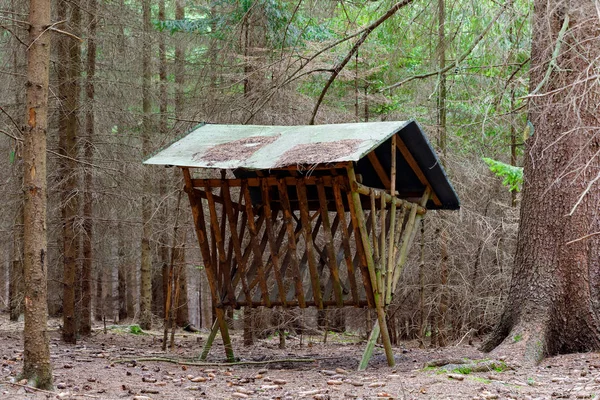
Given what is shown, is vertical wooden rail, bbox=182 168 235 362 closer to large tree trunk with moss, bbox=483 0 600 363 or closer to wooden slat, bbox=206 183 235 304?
wooden slat, bbox=206 183 235 304

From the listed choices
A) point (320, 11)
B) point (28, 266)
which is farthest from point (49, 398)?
point (320, 11)

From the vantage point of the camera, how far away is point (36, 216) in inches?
246

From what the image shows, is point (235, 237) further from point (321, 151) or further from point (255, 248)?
point (321, 151)

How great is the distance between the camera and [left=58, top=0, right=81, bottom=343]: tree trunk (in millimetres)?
11352

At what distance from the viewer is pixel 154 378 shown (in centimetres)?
Result: 759

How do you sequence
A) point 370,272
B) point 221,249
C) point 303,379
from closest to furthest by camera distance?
point 303,379 < point 370,272 < point 221,249

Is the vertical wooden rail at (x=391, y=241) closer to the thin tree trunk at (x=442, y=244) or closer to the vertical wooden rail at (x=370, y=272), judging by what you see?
the vertical wooden rail at (x=370, y=272)

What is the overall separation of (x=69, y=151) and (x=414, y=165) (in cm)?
596

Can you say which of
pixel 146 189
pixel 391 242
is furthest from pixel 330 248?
pixel 146 189

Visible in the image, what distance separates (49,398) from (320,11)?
8.09 metres

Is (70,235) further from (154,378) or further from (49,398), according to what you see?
(49,398)

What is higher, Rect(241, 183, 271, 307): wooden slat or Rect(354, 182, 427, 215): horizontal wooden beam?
Rect(354, 182, 427, 215): horizontal wooden beam

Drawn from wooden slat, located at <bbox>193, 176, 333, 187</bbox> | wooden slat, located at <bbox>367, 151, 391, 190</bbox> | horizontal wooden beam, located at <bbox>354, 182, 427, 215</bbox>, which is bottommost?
horizontal wooden beam, located at <bbox>354, 182, 427, 215</bbox>

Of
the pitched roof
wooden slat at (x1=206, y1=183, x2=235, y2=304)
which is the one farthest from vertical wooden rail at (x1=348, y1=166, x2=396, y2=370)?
wooden slat at (x1=206, y1=183, x2=235, y2=304)
